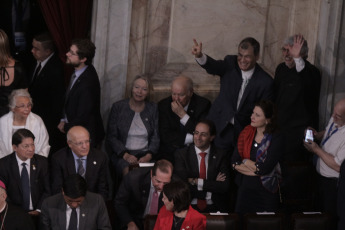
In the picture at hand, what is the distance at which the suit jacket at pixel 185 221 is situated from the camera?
5781 mm

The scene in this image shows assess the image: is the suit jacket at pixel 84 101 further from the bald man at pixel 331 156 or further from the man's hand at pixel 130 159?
the bald man at pixel 331 156

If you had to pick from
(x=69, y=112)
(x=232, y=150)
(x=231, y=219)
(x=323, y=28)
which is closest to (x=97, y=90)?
(x=69, y=112)

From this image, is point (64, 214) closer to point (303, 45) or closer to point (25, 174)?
point (25, 174)

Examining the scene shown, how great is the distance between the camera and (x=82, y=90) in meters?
6.95

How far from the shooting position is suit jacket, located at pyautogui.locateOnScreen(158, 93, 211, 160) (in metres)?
7.16

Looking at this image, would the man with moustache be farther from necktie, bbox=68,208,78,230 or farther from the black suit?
necktie, bbox=68,208,78,230

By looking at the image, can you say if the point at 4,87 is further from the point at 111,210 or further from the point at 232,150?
the point at 232,150

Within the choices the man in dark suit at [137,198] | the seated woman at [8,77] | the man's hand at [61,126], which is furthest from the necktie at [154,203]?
the seated woman at [8,77]

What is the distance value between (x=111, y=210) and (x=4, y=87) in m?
1.37

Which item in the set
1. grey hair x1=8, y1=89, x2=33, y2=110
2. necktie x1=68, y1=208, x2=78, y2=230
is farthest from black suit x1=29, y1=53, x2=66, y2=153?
necktie x1=68, y1=208, x2=78, y2=230

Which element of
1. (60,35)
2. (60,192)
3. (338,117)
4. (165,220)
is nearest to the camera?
(165,220)

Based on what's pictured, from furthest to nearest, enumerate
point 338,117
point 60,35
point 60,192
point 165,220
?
point 60,35 < point 338,117 < point 60,192 < point 165,220

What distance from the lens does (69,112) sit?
23.1ft

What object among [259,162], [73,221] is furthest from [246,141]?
[73,221]
